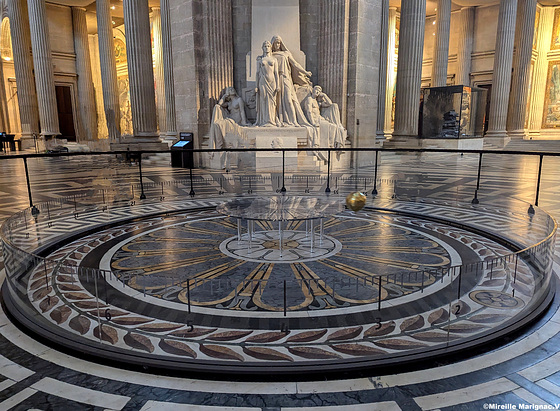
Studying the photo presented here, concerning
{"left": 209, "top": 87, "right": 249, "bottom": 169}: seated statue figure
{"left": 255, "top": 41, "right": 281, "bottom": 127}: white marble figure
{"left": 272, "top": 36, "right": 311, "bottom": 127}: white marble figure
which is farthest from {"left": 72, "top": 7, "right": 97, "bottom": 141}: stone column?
{"left": 272, "top": 36, "right": 311, "bottom": 127}: white marble figure

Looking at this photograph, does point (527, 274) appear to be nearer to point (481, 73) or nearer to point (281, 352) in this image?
point (281, 352)

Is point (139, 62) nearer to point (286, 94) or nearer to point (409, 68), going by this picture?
→ point (286, 94)

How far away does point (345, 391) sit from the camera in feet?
6.85

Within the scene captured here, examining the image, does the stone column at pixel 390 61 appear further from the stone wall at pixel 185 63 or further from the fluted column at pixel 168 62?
the stone wall at pixel 185 63

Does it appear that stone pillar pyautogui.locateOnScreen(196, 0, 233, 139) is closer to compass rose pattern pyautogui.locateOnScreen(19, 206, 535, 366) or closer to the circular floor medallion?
the circular floor medallion

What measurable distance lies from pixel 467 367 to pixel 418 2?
53.9 feet

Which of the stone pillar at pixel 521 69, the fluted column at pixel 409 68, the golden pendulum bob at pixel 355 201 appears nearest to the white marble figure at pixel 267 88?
the fluted column at pixel 409 68

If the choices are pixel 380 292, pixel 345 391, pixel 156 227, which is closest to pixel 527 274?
pixel 380 292

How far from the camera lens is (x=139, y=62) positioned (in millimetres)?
15289

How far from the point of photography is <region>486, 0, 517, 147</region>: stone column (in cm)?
1925

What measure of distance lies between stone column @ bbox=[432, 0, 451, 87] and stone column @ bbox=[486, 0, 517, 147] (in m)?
2.49

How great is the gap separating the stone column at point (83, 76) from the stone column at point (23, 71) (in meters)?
3.22

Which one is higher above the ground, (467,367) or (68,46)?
(68,46)

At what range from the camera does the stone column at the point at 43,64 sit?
18594 mm
